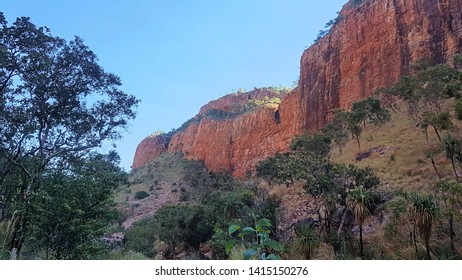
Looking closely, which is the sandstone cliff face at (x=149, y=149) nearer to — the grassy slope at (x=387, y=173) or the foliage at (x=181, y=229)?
the grassy slope at (x=387, y=173)

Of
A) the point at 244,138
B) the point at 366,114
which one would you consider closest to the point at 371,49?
the point at 366,114

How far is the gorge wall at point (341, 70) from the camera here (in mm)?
28422

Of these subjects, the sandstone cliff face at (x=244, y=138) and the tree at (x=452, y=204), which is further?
the sandstone cliff face at (x=244, y=138)

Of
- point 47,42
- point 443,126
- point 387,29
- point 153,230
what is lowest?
point 153,230

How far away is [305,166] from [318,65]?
27.1 m

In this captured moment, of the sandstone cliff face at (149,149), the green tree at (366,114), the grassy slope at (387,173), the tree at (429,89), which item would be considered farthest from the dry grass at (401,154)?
the sandstone cliff face at (149,149)

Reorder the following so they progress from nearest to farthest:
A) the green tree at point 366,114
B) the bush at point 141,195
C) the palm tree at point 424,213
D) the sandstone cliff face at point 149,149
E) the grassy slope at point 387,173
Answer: the palm tree at point 424,213 → the grassy slope at point 387,173 → the green tree at point 366,114 → the bush at point 141,195 → the sandstone cliff face at point 149,149

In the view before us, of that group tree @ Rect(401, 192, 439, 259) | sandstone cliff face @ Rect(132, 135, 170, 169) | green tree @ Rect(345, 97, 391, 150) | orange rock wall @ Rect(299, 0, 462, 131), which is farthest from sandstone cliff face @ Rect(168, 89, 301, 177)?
tree @ Rect(401, 192, 439, 259)

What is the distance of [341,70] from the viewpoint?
35.5 metres

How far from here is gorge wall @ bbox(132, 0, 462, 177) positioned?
28.4 m

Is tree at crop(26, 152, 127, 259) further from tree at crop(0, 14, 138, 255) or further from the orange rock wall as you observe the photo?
the orange rock wall

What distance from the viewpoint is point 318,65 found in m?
39.2
